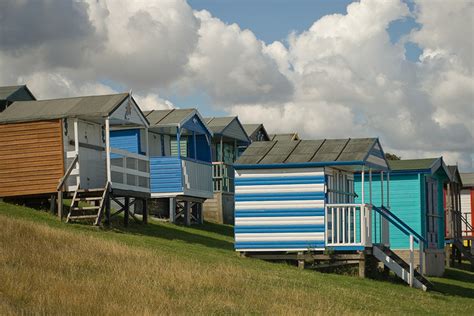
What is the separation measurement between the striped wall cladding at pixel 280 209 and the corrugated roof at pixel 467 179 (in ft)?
87.0

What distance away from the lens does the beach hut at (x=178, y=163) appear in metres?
37.7

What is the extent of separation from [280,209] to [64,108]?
25.7 ft

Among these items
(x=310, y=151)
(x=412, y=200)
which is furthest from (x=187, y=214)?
(x=310, y=151)

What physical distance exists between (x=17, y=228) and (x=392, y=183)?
17150mm

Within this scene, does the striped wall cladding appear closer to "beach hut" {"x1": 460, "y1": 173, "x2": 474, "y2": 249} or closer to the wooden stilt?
the wooden stilt

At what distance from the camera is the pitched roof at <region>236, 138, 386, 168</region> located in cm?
2650

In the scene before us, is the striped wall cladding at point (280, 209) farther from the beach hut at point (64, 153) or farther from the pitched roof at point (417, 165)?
the pitched roof at point (417, 165)

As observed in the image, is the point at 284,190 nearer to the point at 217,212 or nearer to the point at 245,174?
the point at 245,174

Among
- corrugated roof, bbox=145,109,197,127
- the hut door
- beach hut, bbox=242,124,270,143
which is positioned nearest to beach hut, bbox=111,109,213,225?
corrugated roof, bbox=145,109,197,127

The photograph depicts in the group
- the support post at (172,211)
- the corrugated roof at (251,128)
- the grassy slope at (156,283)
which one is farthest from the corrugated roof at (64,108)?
the corrugated roof at (251,128)

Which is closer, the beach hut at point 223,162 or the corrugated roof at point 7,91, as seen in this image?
the corrugated roof at point 7,91

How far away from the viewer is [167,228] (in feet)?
110

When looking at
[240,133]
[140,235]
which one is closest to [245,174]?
[140,235]

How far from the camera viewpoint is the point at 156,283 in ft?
58.5
